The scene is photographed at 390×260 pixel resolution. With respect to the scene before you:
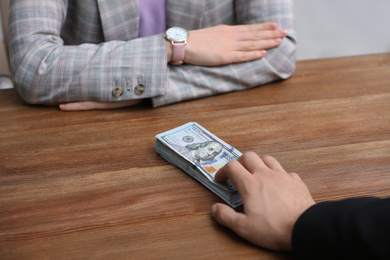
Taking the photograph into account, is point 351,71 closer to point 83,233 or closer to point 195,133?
point 195,133

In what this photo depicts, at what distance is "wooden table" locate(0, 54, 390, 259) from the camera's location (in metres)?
0.79

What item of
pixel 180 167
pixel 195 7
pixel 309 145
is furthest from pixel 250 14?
pixel 180 167

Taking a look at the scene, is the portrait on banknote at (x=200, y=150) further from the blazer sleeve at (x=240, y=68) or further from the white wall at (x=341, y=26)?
the white wall at (x=341, y=26)

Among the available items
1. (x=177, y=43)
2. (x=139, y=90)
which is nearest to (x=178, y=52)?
(x=177, y=43)

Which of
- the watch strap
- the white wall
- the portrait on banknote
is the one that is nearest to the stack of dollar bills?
the portrait on banknote

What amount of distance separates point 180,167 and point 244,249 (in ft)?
0.94

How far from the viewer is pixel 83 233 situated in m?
0.80

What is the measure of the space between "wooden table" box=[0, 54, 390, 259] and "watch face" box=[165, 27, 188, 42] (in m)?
0.21

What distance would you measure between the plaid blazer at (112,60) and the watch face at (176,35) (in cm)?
3

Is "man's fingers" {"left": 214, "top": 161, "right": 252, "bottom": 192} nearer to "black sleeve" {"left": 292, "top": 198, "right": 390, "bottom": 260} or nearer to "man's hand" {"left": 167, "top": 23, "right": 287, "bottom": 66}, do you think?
"black sleeve" {"left": 292, "top": 198, "right": 390, "bottom": 260}

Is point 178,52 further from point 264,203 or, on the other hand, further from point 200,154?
point 264,203

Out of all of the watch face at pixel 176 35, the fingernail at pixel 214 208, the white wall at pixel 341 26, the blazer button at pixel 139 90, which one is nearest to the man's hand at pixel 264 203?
the fingernail at pixel 214 208

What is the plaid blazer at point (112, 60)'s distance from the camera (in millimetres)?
1276

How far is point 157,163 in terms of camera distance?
40.2 inches
